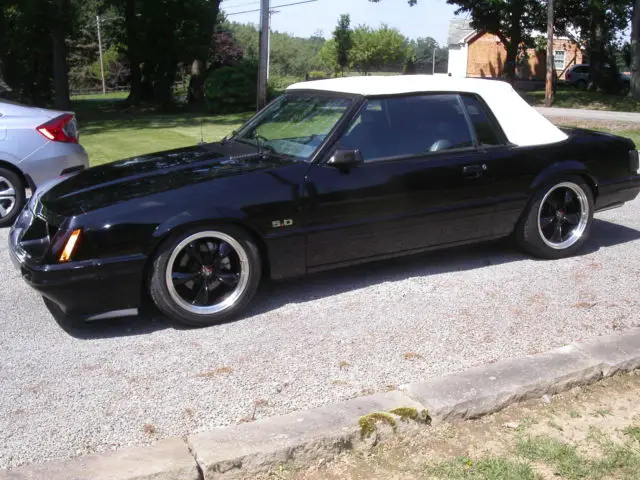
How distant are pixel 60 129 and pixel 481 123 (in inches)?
181

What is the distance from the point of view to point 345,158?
4695mm

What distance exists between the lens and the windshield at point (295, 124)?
5.02 metres

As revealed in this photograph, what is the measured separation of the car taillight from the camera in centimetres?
752

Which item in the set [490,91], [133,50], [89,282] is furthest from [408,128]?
[133,50]

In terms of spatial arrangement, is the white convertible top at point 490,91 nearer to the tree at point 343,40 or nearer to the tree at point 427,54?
the tree at point 427,54

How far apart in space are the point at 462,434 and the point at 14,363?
8.15ft

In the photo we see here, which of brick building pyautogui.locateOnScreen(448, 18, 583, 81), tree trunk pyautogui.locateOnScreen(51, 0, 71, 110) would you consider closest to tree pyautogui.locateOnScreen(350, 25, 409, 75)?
brick building pyautogui.locateOnScreen(448, 18, 583, 81)

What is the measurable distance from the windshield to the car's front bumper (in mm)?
1446

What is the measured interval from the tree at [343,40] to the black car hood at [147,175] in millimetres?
80070

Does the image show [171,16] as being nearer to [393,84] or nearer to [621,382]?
[393,84]

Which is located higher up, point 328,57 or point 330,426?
point 328,57

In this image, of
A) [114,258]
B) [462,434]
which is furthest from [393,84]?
[462,434]

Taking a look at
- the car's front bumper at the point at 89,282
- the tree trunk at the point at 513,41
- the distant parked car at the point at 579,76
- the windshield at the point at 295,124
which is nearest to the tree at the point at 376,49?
the distant parked car at the point at 579,76

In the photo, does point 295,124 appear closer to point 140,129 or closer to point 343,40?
point 140,129
